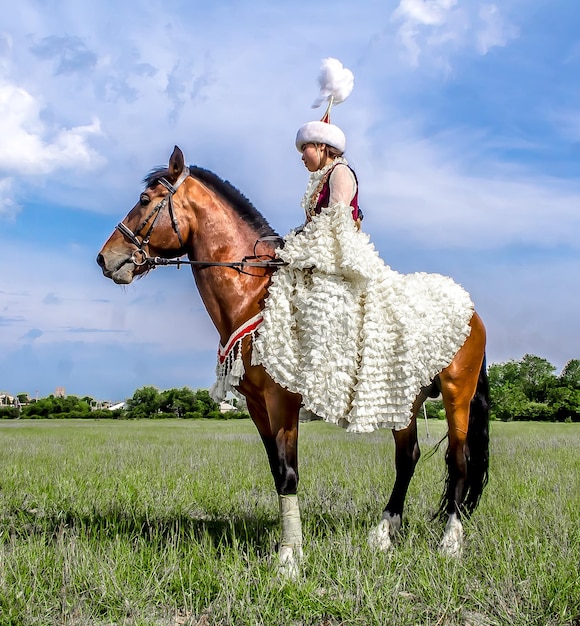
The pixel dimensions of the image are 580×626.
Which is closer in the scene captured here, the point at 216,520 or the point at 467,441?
the point at 467,441

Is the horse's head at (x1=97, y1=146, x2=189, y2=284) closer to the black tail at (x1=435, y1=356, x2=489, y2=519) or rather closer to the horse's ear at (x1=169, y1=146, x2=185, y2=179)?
the horse's ear at (x1=169, y1=146, x2=185, y2=179)

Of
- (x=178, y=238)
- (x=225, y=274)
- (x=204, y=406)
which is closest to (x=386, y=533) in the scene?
(x=225, y=274)

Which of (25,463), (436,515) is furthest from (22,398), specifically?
(436,515)

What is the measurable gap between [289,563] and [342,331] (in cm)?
167

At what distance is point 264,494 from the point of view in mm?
7641

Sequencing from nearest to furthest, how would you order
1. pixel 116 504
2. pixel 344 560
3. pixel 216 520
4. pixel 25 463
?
pixel 344 560, pixel 216 520, pixel 116 504, pixel 25 463

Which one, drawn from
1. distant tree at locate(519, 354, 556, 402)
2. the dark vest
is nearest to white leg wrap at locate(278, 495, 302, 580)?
the dark vest

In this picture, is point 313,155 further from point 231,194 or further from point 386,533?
point 386,533

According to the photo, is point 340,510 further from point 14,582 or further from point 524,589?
point 14,582

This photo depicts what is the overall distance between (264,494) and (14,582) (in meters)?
3.60

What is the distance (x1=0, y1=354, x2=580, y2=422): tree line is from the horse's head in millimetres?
25449

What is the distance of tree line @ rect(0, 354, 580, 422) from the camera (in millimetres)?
31109

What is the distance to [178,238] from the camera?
16.8 feet

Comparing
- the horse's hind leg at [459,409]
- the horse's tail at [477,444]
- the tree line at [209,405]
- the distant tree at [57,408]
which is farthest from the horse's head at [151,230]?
the distant tree at [57,408]
